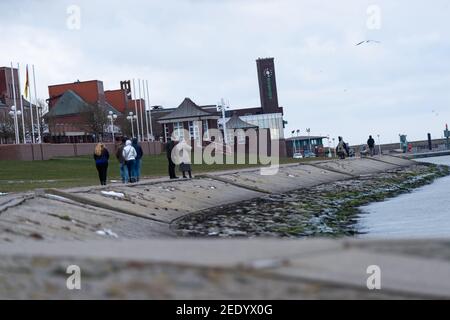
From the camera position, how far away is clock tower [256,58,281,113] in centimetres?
14150

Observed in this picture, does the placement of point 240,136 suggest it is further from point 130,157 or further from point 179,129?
point 130,157

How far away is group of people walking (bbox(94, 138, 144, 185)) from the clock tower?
364 feet

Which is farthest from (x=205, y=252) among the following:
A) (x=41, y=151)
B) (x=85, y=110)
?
(x=85, y=110)

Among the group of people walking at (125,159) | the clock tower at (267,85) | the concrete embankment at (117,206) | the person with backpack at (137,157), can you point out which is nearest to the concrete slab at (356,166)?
the concrete embankment at (117,206)

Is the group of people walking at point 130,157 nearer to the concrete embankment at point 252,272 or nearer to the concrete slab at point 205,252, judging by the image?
the concrete slab at point 205,252

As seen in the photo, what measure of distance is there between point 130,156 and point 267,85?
113401 mm

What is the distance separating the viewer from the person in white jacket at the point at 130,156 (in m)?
28.9

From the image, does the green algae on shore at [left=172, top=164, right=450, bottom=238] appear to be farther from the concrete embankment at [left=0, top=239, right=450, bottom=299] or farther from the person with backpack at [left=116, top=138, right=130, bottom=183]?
the concrete embankment at [left=0, top=239, right=450, bottom=299]

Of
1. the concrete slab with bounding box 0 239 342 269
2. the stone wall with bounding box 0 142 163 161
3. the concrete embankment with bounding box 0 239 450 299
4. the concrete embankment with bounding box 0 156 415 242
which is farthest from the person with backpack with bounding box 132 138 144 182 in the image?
the stone wall with bounding box 0 142 163 161

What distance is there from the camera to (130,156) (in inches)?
1152

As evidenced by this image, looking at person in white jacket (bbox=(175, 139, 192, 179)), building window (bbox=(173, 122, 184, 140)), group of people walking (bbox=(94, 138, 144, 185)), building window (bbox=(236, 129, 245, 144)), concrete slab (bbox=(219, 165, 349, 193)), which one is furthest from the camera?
building window (bbox=(236, 129, 245, 144))
